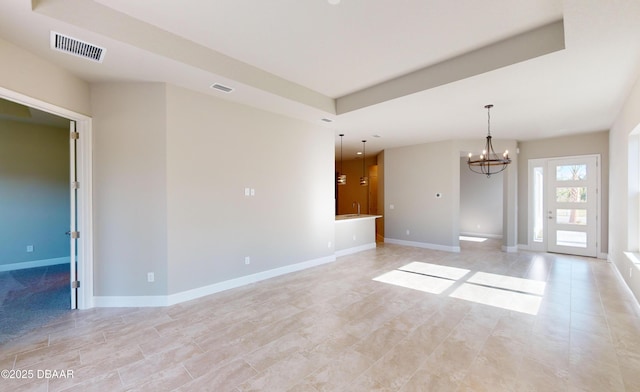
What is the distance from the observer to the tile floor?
7.08 feet

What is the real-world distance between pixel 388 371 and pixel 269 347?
1.11m

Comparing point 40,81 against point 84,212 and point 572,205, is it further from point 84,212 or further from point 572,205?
point 572,205

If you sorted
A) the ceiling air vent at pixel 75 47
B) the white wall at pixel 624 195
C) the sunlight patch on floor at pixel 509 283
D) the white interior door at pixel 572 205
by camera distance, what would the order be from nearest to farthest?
the ceiling air vent at pixel 75 47 < the white wall at pixel 624 195 < the sunlight patch on floor at pixel 509 283 < the white interior door at pixel 572 205

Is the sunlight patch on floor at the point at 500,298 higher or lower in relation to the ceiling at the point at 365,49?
lower

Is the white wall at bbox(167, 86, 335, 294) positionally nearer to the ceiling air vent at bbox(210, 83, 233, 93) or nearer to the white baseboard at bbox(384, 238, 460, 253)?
the ceiling air vent at bbox(210, 83, 233, 93)

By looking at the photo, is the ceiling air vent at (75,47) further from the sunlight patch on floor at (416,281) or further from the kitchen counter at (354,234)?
the kitchen counter at (354,234)

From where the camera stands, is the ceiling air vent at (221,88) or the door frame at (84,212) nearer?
the door frame at (84,212)

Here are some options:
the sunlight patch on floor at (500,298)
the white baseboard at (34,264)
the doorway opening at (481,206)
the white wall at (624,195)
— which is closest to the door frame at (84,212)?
the white baseboard at (34,264)

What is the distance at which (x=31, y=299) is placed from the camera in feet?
12.4

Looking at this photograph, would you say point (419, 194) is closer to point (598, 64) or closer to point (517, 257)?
point (517, 257)

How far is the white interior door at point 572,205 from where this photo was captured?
6.25 m

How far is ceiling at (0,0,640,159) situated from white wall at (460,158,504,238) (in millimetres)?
4747

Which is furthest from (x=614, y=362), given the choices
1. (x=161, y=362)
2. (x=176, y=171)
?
(x=176, y=171)

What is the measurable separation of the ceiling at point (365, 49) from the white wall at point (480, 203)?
15.6 feet
